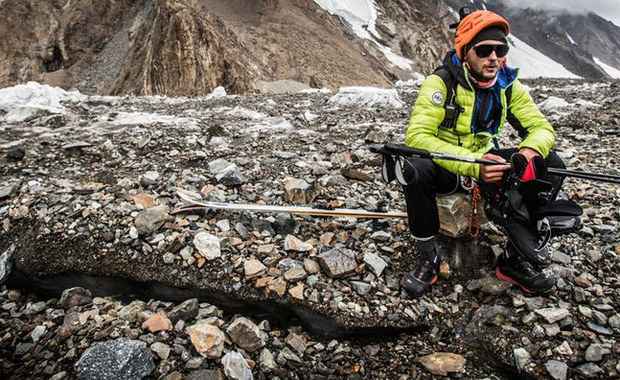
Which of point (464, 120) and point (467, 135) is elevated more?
point (464, 120)

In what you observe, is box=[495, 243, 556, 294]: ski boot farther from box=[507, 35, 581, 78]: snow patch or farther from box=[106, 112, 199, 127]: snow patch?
box=[507, 35, 581, 78]: snow patch

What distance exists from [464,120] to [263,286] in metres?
2.35

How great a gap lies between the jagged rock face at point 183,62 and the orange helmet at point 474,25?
96.7ft

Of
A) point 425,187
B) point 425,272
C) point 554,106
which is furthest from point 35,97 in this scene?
point 554,106

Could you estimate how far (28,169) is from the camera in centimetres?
559

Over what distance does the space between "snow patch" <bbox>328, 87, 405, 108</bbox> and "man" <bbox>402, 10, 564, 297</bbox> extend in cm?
796

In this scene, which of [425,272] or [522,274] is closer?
[522,274]

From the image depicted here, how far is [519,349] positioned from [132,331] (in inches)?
119

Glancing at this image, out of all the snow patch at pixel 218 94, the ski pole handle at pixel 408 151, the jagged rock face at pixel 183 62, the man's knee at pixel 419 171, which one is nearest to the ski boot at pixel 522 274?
the man's knee at pixel 419 171

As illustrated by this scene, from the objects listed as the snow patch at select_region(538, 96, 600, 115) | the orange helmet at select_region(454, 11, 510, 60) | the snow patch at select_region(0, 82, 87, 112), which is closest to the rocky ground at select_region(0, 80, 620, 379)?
the orange helmet at select_region(454, 11, 510, 60)

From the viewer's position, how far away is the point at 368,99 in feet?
38.3

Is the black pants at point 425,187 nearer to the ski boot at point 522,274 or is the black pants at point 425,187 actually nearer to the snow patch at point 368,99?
the ski boot at point 522,274

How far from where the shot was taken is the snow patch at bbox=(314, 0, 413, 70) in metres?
76.4

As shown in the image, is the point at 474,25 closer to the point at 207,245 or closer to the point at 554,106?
the point at 207,245
